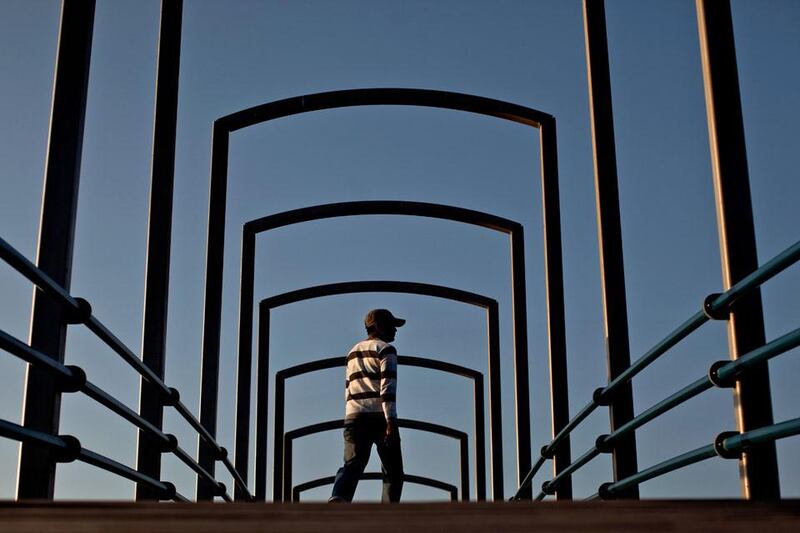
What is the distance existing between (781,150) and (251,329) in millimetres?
8292

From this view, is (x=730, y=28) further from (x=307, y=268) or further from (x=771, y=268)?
(x=307, y=268)

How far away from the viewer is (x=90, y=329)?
654 centimetres

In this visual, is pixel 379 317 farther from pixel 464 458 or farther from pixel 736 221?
pixel 464 458

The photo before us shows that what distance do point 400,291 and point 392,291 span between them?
106 mm

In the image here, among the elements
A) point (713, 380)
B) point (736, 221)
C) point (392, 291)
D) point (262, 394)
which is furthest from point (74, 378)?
point (262, 394)

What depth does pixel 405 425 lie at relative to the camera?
2130 cm

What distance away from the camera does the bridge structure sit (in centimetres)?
531

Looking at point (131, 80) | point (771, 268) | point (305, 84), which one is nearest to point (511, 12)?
point (305, 84)

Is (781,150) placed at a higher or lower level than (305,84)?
lower

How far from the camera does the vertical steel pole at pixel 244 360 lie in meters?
13.7

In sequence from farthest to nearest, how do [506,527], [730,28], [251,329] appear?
[251,329]
[730,28]
[506,527]

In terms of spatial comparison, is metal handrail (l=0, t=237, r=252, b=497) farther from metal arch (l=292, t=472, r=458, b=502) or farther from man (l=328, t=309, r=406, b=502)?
metal arch (l=292, t=472, r=458, b=502)

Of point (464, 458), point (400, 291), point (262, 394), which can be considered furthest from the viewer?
point (464, 458)

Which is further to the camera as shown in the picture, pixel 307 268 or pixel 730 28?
pixel 307 268
